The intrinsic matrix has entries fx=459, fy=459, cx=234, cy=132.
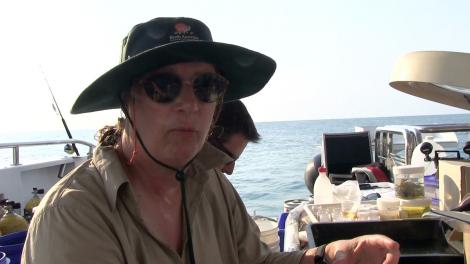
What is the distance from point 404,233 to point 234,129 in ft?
3.94

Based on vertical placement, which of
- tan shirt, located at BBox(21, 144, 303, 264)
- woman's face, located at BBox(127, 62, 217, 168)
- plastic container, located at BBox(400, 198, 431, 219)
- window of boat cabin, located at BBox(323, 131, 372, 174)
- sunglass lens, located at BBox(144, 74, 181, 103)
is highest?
sunglass lens, located at BBox(144, 74, 181, 103)

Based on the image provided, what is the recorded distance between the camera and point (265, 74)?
1.63 m

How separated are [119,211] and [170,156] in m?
0.21

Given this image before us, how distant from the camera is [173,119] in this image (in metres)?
1.27

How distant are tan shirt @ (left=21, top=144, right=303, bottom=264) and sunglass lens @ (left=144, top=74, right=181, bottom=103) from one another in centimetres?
21

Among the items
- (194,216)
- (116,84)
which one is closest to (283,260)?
(194,216)

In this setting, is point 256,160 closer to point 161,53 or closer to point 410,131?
point 410,131

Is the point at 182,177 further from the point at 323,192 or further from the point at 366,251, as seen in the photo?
the point at 323,192

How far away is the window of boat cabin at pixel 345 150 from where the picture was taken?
5.58m

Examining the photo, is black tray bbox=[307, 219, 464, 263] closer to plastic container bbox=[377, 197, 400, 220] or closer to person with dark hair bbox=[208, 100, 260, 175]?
plastic container bbox=[377, 197, 400, 220]

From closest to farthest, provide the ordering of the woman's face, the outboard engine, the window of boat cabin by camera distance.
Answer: the woman's face → the window of boat cabin → the outboard engine

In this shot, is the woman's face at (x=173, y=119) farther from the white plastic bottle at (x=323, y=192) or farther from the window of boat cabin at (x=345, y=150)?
the window of boat cabin at (x=345, y=150)

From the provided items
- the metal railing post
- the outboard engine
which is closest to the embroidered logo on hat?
the metal railing post

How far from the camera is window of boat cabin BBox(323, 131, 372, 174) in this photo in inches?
220
